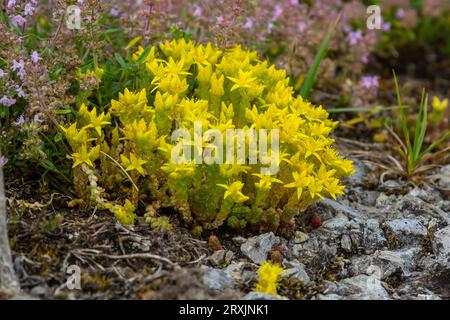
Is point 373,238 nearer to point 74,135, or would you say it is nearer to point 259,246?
Result: point 259,246

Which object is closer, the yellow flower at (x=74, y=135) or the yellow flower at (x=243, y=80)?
the yellow flower at (x=74, y=135)

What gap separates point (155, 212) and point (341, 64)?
8.95 ft

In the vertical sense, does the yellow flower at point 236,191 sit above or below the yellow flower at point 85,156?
below

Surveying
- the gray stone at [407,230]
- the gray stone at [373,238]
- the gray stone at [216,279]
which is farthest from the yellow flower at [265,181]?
the gray stone at [407,230]

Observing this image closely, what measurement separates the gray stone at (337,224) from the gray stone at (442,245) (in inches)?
18.7

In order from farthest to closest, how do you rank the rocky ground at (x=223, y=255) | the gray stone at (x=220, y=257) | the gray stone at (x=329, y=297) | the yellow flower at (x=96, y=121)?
the yellow flower at (x=96, y=121)
the gray stone at (x=220, y=257)
the gray stone at (x=329, y=297)
the rocky ground at (x=223, y=255)

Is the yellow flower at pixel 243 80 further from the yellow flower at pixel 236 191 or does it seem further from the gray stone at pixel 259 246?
the gray stone at pixel 259 246

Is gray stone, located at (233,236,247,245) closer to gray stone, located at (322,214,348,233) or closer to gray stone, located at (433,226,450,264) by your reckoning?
gray stone, located at (322,214,348,233)

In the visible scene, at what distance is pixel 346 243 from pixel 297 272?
1.53ft

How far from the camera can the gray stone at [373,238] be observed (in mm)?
3621

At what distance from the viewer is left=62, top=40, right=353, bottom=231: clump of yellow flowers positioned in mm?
3305

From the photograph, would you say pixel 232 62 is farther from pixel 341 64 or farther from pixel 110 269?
pixel 341 64

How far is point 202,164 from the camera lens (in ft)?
10.8

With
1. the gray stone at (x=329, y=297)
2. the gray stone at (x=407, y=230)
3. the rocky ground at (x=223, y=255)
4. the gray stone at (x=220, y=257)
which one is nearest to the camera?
the rocky ground at (x=223, y=255)
